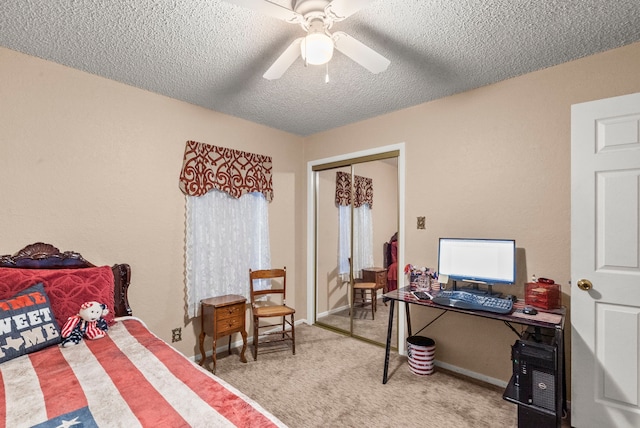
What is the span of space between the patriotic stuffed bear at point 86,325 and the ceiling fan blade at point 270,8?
1961 millimetres

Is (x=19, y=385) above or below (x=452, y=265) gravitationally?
below

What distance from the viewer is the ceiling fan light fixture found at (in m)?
1.54

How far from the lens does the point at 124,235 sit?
2.66m

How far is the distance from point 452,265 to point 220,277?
231 cm

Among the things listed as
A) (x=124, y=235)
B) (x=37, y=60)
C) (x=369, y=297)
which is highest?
(x=37, y=60)

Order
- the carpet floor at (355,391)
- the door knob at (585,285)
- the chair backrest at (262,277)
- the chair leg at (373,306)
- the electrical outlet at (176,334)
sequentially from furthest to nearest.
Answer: the chair leg at (373,306), the chair backrest at (262,277), the electrical outlet at (176,334), the carpet floor at (355,391), the door knob at (585,285)

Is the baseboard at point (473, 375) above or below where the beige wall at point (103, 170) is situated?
below

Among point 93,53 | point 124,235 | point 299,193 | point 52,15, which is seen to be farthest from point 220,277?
point 52,15

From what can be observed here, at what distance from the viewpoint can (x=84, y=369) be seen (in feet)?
4.81

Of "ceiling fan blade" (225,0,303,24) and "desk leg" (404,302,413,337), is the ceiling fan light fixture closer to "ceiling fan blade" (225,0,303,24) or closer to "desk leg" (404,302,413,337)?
"ceiling fan blade" (225,0,303,24)

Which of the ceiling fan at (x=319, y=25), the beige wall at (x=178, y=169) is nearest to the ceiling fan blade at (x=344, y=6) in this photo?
the ceiling fan at (x=319, y=25)

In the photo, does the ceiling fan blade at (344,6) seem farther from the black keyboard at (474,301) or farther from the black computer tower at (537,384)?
the black computer tower at (537,384)

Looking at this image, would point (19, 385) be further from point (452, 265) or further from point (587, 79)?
point (587, 79)

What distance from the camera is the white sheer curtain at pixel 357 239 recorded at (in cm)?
368
